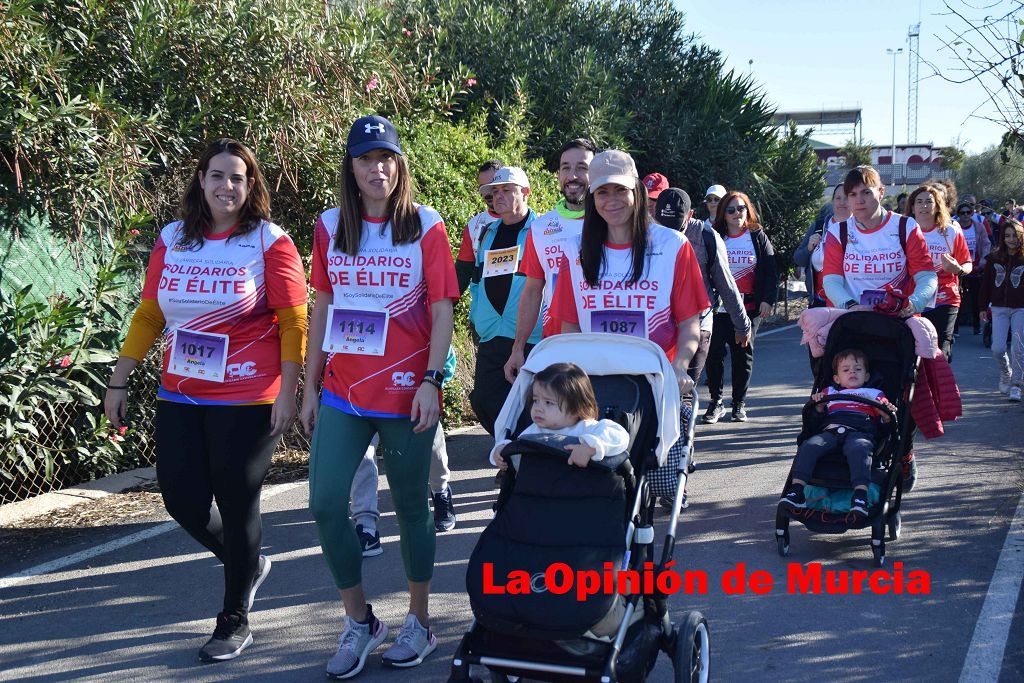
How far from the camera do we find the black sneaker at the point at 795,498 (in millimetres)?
5418

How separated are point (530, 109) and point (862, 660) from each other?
37.1 ft

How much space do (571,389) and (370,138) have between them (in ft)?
4.20

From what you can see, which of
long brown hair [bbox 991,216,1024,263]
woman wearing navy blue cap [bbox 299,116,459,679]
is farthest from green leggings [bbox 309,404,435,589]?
long brown hair [bbox 991,216,1024,263]

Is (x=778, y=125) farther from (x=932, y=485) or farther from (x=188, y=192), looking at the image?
(x=188, y=192)

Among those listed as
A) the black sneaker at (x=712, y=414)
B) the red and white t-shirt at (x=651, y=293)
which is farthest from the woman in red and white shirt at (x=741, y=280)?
the red and white t-shirt at (x=651, y=293)

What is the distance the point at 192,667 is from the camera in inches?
165

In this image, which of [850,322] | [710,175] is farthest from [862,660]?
[710,175]

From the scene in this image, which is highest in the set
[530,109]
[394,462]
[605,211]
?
[530,109]

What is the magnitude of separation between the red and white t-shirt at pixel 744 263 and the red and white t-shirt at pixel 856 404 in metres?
3.53

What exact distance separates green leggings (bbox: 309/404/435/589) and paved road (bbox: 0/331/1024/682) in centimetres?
45

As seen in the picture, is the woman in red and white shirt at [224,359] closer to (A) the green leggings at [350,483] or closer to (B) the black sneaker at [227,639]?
(B) the black sneaker at [227,639]

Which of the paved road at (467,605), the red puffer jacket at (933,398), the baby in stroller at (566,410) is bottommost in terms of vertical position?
the paved road at (467,605)

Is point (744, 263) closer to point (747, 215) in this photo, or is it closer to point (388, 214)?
point (747, 215)

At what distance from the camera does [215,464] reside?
13.6 ft
